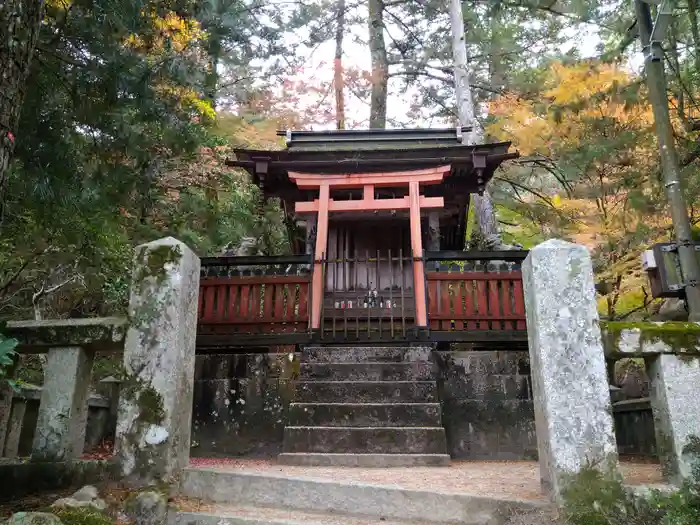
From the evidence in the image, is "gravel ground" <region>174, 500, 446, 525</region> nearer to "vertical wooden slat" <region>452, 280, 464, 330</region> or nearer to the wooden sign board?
the wooden sign board

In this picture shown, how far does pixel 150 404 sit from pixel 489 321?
541cm

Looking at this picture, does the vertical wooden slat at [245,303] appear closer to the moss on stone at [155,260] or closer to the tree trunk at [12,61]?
the moss on stone at [155,260]

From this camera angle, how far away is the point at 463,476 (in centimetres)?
499

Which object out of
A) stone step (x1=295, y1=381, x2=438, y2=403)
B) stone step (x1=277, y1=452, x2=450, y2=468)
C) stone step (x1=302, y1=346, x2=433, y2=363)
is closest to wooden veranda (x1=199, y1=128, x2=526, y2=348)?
stone step (x1=302, y1=346, x2=433, y2=363)

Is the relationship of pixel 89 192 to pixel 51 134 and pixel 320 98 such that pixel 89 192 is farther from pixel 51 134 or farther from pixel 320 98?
pixel 320 98

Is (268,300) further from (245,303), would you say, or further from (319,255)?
(319,255)

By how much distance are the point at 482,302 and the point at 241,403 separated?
3813 mm

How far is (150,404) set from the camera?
4012 millimetres

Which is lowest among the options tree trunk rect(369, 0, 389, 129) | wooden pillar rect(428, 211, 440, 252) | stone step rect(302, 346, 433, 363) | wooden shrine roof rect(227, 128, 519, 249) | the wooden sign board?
stone step rect(302, 346, 433, 363)

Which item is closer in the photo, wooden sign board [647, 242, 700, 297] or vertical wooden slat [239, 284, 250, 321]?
wooden sign board [647, 242, 700, 297]

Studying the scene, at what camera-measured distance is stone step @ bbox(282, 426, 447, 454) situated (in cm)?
606

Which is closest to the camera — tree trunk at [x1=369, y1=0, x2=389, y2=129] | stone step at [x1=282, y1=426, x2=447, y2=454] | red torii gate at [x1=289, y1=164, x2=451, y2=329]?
stone step at [x1=282, y1=426, x2=447, y2=454]

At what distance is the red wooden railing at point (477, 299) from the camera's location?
808cm

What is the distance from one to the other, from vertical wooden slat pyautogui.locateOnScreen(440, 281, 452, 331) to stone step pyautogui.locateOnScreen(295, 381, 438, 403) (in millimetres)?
1617
